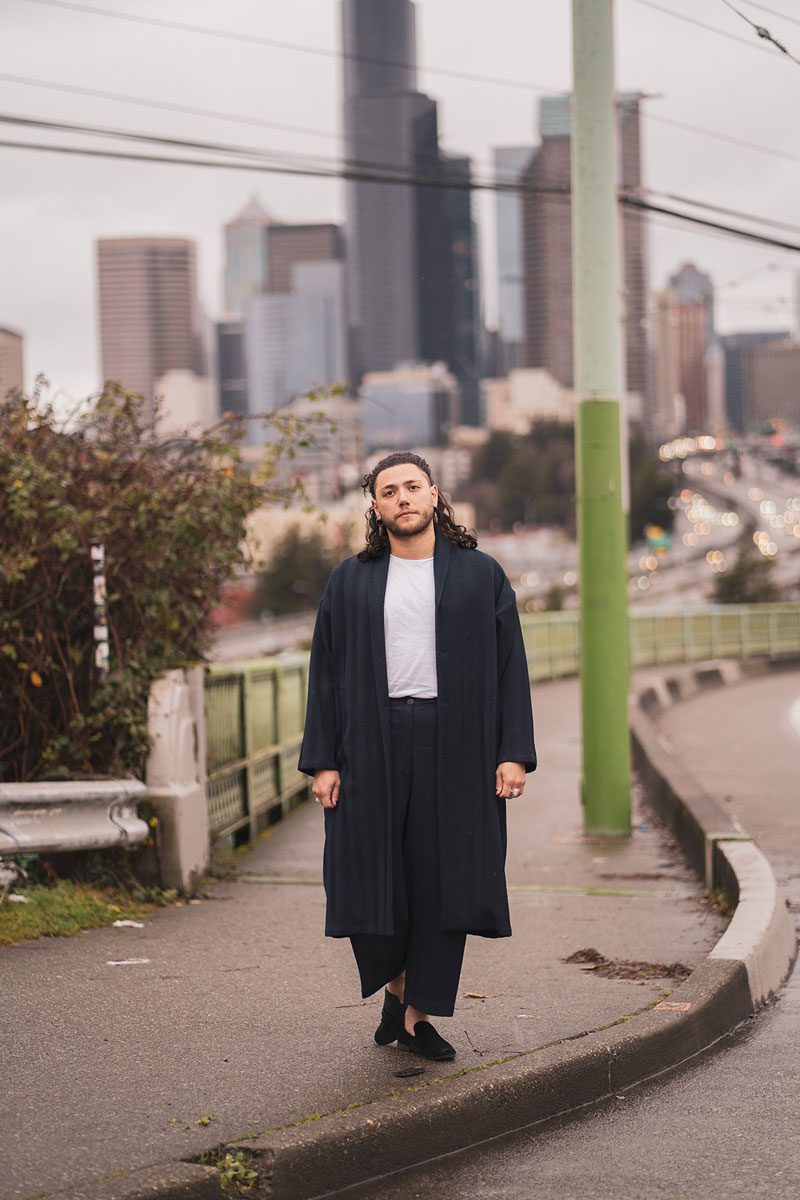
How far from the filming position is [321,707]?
5199 millimetres

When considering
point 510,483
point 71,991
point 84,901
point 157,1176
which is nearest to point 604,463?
point 84,901

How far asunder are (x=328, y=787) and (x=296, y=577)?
13026cm

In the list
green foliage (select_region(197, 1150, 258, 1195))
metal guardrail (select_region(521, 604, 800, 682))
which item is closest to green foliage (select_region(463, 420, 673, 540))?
metal guardrail (select_region(521, 604, 800, 682))

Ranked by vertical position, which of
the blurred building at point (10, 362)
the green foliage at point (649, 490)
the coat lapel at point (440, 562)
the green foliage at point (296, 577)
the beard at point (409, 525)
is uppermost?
the green foliage at point (649, 490)

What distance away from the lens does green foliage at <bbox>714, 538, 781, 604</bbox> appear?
55.4 meters

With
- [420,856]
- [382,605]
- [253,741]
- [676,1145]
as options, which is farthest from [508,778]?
[253,741]

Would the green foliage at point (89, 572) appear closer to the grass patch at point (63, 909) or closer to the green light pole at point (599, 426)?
the grass patch at point (63, 909)

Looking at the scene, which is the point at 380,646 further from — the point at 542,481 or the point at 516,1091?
the point at 542,481

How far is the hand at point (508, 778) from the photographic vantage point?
5.12m

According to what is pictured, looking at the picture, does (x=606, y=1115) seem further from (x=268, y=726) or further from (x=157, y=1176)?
(x=268, y=726)

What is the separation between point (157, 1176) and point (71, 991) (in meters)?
2.21

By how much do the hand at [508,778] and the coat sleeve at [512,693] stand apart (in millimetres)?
20

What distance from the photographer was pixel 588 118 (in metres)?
10.9

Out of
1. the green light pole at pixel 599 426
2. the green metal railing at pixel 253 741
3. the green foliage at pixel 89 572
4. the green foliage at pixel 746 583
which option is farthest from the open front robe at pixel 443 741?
the green foliage at pixel 746 583
